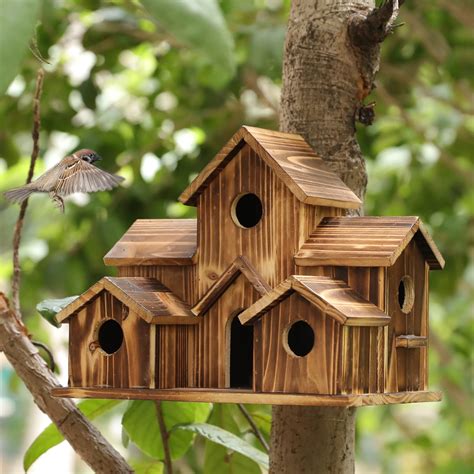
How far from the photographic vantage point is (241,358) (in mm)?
1740

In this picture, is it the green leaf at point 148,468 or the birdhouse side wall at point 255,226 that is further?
the green leaf at point 148,468

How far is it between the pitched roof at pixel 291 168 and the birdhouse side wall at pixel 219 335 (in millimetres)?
175

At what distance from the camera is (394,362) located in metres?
1.58

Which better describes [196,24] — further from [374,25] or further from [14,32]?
[374,25]

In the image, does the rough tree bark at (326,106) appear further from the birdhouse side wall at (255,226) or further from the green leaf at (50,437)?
the green leaf at (50,437)

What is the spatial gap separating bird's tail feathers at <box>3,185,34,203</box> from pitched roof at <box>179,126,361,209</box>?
26 cm

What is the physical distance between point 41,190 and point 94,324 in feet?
0.78

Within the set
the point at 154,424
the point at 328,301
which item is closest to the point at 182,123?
the point at 154,424

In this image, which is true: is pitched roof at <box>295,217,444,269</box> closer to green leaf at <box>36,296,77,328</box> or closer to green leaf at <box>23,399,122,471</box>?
green leaf at <box>36,296,77,328</box>

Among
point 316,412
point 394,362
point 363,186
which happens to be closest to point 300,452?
point 316,412

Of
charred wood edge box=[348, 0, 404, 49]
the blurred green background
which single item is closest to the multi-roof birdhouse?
charred wood edge box=[348, 0, 404, 49]

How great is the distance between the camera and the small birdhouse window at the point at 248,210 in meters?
1.68

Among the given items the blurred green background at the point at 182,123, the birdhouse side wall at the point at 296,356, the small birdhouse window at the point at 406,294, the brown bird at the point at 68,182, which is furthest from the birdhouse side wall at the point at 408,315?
the blurred green background at the point at 182,123

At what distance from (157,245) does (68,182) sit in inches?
7.5
